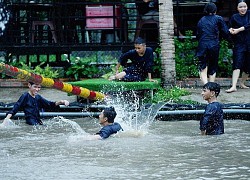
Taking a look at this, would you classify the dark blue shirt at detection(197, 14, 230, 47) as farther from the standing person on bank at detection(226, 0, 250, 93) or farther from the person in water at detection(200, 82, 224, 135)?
the person in water at detection(200, 82, 224, 135)

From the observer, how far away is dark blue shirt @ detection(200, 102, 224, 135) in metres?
12.1

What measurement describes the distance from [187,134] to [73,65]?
5.94 m

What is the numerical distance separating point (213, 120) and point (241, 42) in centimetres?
463

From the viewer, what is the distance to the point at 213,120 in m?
12.2

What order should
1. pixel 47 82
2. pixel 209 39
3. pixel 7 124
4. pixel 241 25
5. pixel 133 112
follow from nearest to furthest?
pixel 47 82, pixel 7 124, pixel 133 112, pixel 209 39, pixel 241 25

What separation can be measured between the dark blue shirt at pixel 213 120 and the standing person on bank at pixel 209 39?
12.0 ft

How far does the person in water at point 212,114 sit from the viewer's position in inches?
476

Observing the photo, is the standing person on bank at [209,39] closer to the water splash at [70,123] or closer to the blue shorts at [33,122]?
the water splash at [70,123]

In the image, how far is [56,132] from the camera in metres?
13.4

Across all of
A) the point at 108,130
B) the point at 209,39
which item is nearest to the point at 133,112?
the point at 209,39

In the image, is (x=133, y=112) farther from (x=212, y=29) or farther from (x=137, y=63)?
Answer: (x=212, y=29)

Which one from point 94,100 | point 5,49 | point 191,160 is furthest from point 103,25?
point 191,160

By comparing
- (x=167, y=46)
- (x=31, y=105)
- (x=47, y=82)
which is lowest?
(x=31, y=105)

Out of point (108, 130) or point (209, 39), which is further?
point (209, 39)
